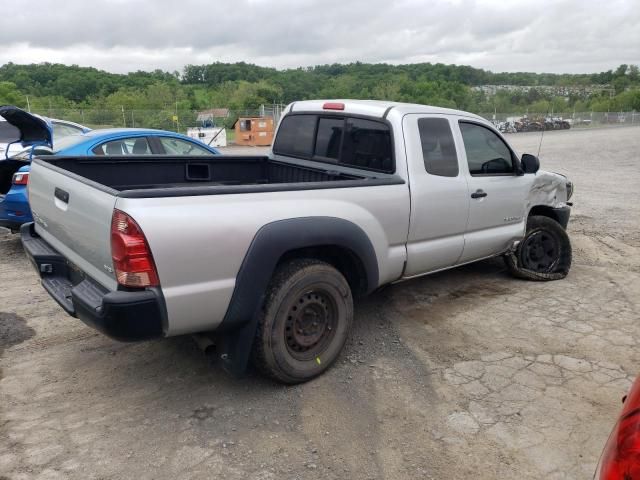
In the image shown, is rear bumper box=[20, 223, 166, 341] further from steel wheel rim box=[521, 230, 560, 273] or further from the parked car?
steel wheel rim box=[521, 230, 560, 273]

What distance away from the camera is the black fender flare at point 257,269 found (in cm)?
309

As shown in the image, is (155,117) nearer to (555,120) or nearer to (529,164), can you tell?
(529,164)

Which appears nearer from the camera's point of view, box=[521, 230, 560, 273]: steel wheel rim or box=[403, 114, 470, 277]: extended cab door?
box=[403, 114, 470, 277]: extended cab door

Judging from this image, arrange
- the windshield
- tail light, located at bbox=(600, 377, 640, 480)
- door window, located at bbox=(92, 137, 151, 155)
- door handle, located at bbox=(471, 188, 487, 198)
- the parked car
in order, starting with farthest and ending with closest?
the windshield → the parked car → door window, located at bbox=(92, 137, 151, 155) → door handle, located at bbox=(471, 188, 487, 198) → tail light, located at bbox=(600, 377, 640, 480)

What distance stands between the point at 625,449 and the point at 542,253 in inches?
185

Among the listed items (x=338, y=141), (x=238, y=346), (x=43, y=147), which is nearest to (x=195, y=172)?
(x=338, y=141)

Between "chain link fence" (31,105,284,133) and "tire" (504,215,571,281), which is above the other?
"chain link fence" (31,105,284,133)

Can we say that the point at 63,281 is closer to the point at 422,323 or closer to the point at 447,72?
the point at 422,323

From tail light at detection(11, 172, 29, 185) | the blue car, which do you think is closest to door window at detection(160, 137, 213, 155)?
the blue car

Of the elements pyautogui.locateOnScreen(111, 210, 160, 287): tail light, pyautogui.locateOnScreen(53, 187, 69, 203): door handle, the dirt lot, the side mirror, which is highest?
the side mirror

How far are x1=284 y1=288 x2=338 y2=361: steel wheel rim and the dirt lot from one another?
9.9 inches

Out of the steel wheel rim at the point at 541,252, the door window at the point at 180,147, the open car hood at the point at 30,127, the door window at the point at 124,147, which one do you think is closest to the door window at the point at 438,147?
the steel wheel rim at the point at 541,252

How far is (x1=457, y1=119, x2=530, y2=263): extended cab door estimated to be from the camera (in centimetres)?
475

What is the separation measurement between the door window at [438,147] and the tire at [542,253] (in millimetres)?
1678
